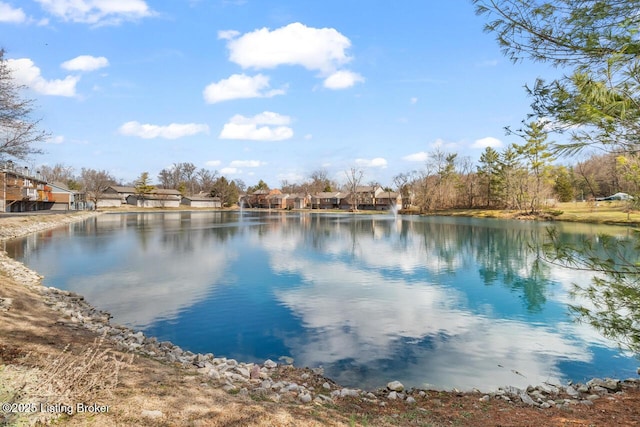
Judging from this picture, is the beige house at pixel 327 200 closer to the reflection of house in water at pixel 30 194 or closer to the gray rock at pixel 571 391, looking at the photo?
the reflection of house in water at pixel 30 194

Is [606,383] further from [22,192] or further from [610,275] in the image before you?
[22,192]

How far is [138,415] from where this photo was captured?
392 cm

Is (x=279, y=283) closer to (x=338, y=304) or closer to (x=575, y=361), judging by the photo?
(x=338, y=304)

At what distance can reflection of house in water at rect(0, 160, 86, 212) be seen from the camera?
45.6 m

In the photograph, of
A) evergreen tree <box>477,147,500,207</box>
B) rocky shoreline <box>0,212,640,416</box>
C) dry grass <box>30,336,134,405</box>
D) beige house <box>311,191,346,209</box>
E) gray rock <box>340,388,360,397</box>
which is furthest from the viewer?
beige house <box>311,191,346,209</box>

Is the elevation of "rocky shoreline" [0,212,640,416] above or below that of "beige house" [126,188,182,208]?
below

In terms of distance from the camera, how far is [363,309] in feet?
38.8

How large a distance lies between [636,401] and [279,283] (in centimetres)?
1192

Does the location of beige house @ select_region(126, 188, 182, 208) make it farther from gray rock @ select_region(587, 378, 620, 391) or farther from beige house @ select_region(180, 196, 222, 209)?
gray rock @ select_region(587, 378, 620, 391)

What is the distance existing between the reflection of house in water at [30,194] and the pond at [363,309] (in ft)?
73.6

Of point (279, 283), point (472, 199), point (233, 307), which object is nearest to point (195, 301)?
point (233, 307)

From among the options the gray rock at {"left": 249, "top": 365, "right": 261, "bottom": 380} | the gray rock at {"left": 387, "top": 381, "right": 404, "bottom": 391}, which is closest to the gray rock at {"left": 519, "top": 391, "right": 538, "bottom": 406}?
the gray rock at {"left": 387, "top": 381, "right": 404, "bottom": 391}

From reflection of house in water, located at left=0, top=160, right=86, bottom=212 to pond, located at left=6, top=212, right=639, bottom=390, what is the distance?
22.4 metres

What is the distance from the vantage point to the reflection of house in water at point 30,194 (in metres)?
45.6
